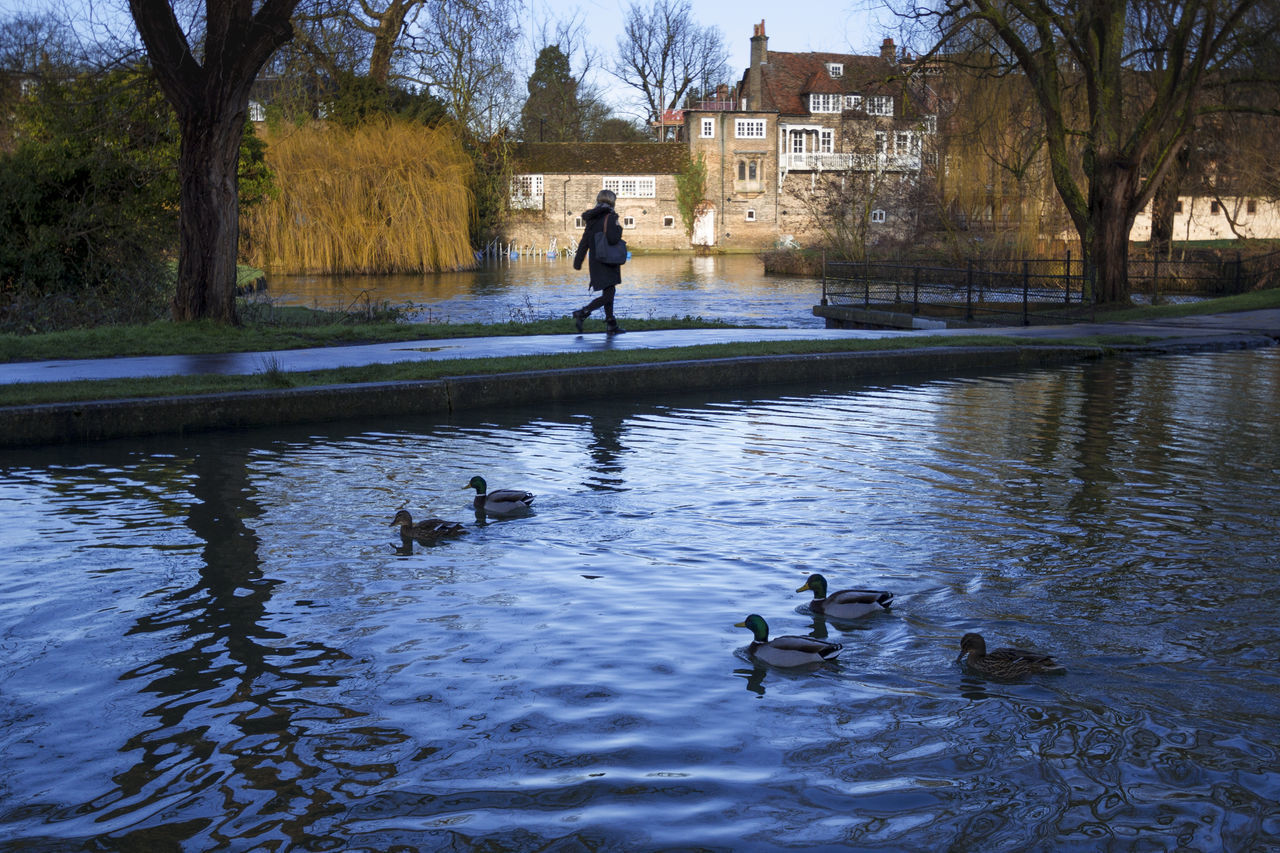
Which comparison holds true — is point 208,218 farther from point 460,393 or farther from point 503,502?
point 503,502

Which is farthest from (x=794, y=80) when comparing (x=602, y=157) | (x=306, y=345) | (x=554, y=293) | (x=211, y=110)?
(x=306, y=345)

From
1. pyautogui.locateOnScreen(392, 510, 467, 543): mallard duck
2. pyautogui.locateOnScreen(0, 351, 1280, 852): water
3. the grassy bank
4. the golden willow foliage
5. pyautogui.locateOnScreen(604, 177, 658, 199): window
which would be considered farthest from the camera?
pyautogui.locateOnScreen(604, 177, 658, 199): window

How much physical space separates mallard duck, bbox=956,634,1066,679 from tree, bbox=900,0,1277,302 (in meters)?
21.4

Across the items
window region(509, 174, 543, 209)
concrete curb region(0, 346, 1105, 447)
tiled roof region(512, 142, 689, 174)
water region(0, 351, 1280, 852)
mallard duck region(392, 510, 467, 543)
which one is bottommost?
water region(0, 351, 1280, 852)

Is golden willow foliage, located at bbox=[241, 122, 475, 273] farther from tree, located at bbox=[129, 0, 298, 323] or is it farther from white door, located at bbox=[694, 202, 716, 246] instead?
white door, located at bbox=[694, 202, 716, 246]

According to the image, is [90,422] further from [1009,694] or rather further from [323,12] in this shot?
A: [323,12]

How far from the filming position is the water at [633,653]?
416 cm

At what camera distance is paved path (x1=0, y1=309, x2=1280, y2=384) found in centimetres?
1352

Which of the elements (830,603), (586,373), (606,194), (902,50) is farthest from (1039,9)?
(830,603)

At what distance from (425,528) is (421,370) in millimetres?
5772

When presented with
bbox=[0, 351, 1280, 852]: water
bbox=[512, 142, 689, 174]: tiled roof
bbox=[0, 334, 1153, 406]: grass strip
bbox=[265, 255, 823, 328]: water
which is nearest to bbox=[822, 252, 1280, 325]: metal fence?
bbox=[265, 255, 823, 328]: water

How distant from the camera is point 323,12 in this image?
18656 mm

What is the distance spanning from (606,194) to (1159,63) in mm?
16062

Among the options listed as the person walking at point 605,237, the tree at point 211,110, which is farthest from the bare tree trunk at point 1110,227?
the tree at point 211,110
